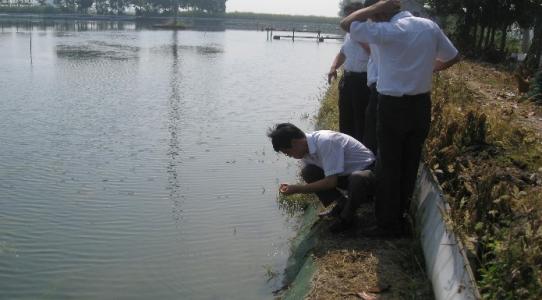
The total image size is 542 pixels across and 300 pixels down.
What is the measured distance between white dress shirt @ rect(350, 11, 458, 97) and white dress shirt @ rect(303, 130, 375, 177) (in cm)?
66

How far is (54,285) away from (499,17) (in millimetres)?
19301

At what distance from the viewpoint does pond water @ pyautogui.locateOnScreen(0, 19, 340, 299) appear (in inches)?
205

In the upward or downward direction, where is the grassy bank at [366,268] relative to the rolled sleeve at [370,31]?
downward

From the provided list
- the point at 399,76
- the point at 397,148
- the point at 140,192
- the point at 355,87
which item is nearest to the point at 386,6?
the point at 399,76

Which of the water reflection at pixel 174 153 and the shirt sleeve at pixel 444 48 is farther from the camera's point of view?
the water reflection at pixel 174 153

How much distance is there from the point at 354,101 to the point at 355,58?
0.45m

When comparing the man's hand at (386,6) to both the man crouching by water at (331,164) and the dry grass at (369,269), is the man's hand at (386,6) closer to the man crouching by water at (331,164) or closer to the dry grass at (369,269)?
the man crouching by water at (331,164)

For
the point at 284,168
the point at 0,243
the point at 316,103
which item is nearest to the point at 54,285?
the point at 0,243

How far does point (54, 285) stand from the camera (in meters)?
5.04

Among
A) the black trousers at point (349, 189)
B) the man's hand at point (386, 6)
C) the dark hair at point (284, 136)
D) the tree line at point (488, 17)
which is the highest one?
the tree line at point (488, 17)

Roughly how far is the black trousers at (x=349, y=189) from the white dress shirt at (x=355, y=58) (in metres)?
1.52

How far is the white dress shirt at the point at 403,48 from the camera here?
376cm

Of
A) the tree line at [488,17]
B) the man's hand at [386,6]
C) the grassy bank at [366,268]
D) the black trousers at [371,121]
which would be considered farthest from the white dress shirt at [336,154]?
the tree line at [488,17]

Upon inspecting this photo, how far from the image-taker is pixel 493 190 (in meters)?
3.57
